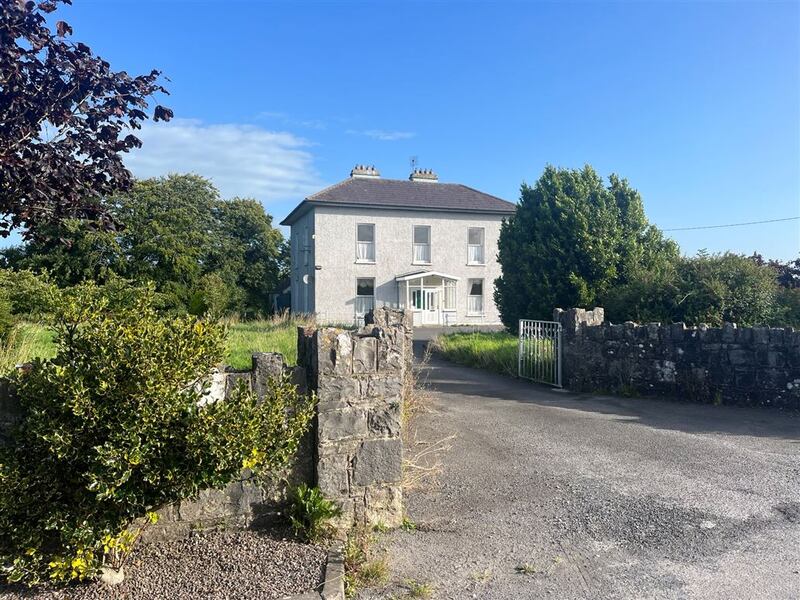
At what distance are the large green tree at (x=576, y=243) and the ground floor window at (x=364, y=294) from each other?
600 inches

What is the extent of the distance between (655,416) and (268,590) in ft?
22.3

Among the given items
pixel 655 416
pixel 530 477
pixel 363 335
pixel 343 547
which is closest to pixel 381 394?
pixel 363 335

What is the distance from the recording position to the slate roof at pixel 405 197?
3007 cm

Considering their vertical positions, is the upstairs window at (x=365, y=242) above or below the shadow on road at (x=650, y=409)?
above

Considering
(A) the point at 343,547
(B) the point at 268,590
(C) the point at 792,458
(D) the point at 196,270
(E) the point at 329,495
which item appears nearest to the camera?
(B) the point at 268,590

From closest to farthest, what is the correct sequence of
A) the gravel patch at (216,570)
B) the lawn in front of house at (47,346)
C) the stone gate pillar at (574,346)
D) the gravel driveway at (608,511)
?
the gravel patch at (216,570)
the gravel driveway at (608,511)
the lawn in front of house at (47,346)
the stone gate pillar at (574,346)

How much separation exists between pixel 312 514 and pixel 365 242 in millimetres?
27235

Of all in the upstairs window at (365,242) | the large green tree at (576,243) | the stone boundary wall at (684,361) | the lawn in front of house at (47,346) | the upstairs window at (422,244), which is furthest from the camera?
the upstairs window at (422,244)

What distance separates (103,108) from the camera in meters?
4.92

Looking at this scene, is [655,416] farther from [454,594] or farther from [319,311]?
[319,311]

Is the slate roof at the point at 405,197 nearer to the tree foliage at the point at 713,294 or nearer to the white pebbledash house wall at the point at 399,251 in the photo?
the white pebbledash house wall at the point at 399,251

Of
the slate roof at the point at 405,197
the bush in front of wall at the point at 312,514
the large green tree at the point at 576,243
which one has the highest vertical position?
the slate roof at the point at 405,197

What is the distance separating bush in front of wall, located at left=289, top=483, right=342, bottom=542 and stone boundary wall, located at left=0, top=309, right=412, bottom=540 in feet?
0.32

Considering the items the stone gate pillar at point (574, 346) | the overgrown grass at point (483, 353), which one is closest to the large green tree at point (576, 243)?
the overgrown grass at point (483, 353)
